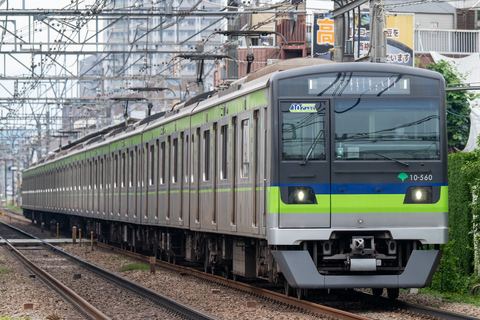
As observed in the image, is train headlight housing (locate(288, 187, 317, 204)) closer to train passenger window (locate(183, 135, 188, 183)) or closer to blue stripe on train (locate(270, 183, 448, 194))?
blue stripe on train (locate(270, 183, 448, 194))

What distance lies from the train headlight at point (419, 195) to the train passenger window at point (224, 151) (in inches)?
133

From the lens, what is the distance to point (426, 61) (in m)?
36.9

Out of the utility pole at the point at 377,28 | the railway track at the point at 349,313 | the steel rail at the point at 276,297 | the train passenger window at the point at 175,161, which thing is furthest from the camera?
the train passenger window at the point at 175,161

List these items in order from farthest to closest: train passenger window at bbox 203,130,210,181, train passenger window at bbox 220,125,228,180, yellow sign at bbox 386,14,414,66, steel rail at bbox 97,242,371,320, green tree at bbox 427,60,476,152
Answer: yellow sign at bbox 386,14,414,66, green tree at bbox 427,60,476,152, train passenger window at bbox 203,130,210,181, train passenger window at bbox 220,125,228,180, steel rail at bbox 97,242,371,320

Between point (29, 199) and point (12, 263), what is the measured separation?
1267 inches

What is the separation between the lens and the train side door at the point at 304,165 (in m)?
10.4

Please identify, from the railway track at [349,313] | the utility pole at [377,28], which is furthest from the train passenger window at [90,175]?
the utility pole at [377,28]

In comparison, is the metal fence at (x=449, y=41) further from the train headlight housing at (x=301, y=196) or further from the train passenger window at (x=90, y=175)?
the train headlight housing at (x=301, y=196)

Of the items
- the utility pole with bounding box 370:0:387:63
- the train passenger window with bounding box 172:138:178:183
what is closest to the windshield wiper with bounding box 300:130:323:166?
the utility pole with bounding box 370:0:387:63

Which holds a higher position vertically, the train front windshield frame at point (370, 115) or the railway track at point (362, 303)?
the train front windshield frame at point (370, 115)

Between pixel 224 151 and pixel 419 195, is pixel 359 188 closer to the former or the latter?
pixel 419 195

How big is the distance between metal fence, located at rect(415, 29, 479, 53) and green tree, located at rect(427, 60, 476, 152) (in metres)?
4.41

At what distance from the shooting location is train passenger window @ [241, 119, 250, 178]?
11.9 metres

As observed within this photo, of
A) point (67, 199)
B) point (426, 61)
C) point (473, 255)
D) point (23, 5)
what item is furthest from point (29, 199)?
point (473, 255)
